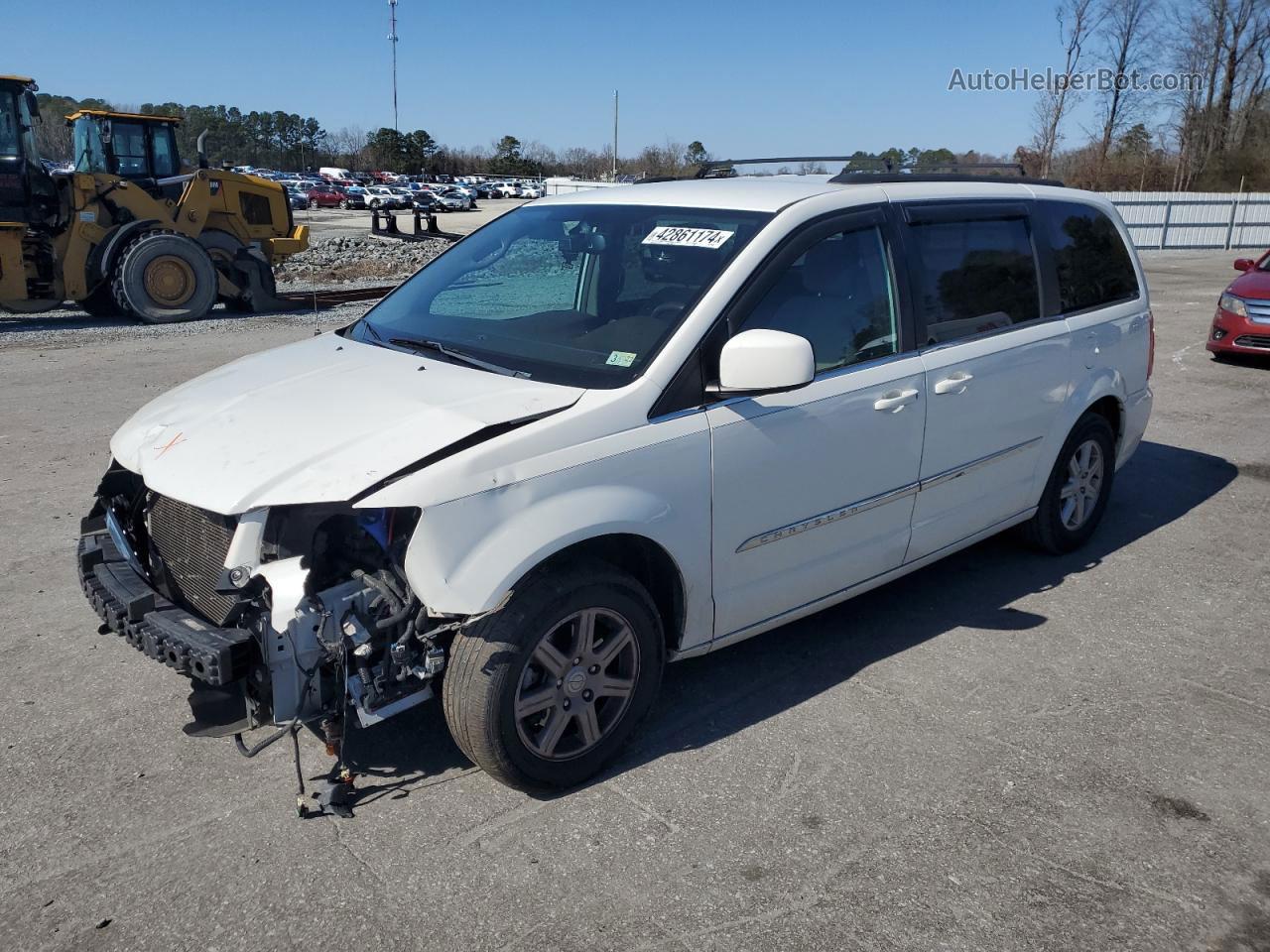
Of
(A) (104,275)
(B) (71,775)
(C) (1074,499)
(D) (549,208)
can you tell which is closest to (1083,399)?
(C) (1074,499)

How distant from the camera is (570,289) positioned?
426 cm

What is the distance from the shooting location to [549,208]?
4.73 meters

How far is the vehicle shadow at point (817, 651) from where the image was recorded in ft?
12.1

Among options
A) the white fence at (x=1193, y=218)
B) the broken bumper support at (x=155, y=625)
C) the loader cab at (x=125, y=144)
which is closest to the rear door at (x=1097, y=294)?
the broken bumper support at (x=155, y=625)

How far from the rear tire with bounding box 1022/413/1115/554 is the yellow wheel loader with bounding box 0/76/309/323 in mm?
13360

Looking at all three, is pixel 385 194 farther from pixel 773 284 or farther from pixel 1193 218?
pixel 773 284

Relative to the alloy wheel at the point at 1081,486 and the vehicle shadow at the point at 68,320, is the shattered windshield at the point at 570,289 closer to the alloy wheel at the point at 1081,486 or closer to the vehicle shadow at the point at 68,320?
the alloy wheel at the point at 1081,486

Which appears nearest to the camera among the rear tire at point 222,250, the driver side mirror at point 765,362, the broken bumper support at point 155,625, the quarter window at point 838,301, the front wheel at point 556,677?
the broken bumper support at point 155,625

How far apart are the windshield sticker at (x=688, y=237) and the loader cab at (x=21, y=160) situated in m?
13.2

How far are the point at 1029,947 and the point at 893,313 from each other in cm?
243

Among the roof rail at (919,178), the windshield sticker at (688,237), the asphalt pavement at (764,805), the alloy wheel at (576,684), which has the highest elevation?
the roof rail at (919,178)

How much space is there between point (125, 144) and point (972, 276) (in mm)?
15639

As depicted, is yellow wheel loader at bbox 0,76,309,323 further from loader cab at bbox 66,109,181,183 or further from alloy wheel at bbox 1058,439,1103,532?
alloy wheel at bbox 1058,439,1103,532

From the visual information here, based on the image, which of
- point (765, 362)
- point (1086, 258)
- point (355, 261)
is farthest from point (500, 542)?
point (355, 261)
